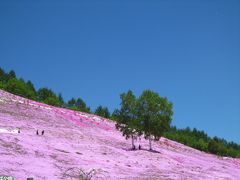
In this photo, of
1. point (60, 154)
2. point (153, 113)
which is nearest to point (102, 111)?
point (153, 113)

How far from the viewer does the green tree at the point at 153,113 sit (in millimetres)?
52125

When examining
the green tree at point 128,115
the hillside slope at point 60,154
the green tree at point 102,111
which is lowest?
the hillside slope at point 60,154

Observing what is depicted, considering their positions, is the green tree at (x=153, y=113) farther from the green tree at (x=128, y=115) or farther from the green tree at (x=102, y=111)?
the green tree at (x=102, y=111)

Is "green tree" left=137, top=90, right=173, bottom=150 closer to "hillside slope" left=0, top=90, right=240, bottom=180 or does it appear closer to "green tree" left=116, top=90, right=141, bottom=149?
"green tree" left=116, top=90, right=141, bottom=149

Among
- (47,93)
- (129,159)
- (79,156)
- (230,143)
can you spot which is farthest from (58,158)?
(230,143)

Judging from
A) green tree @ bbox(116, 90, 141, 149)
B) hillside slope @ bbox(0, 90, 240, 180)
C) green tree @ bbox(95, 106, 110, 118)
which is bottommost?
hillside slope @ bbox(0, 90, 240, 180)

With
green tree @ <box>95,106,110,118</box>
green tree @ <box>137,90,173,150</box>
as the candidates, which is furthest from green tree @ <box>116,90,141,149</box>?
green tree @ <box>95,106,110,118</box>

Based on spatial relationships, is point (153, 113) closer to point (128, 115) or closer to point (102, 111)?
point (128, 115)

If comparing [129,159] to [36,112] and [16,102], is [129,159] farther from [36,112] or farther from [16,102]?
[16,102]

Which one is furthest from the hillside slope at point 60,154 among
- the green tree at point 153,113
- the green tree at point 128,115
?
the green tree at point 153,113

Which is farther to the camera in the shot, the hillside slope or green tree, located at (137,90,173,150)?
green tree, located at (137,90,173,150)

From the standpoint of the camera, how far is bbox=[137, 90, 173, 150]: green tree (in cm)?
5212

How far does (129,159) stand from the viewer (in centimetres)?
3834

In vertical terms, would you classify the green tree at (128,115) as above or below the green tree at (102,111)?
below
